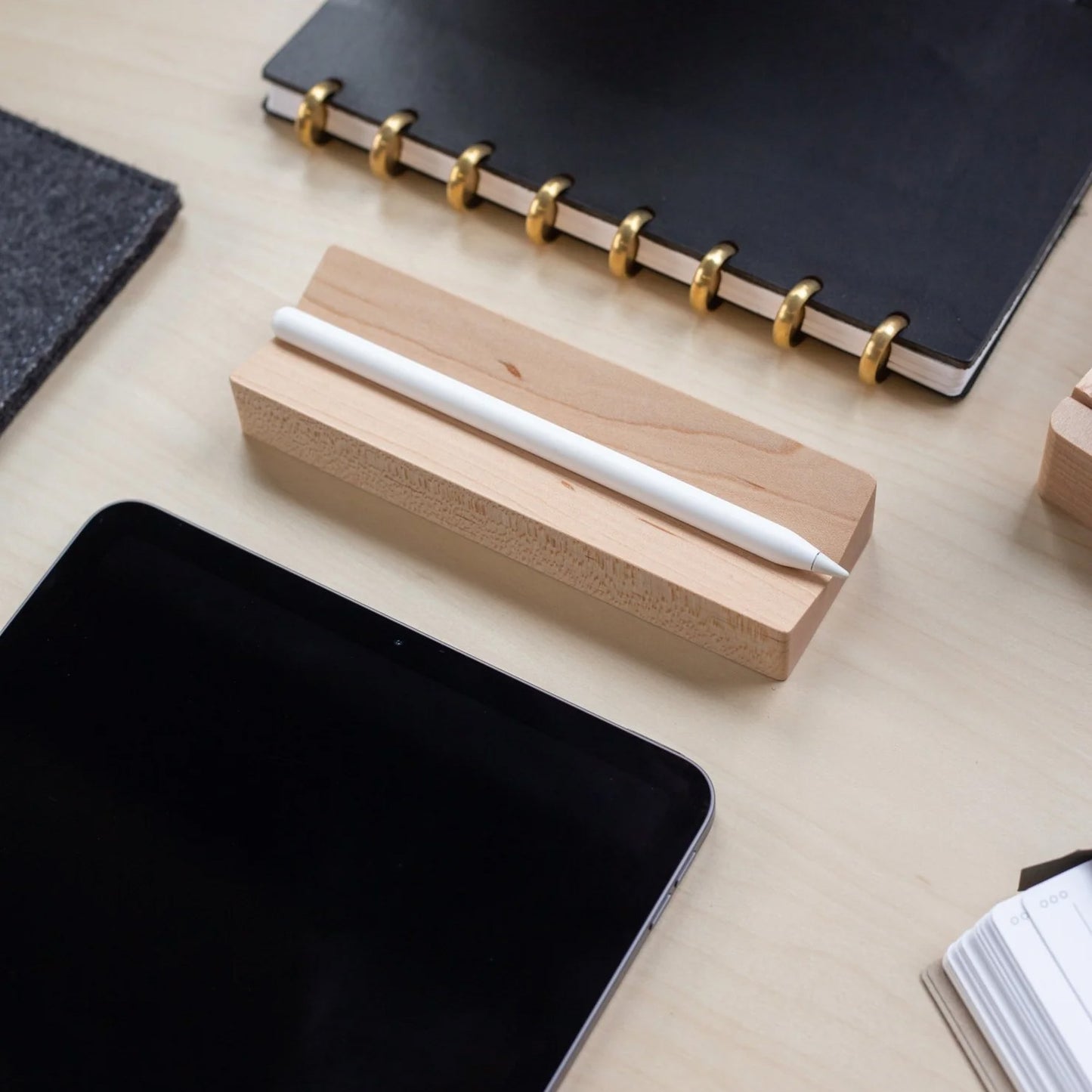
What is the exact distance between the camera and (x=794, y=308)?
533 millimetres

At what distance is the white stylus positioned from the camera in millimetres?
465

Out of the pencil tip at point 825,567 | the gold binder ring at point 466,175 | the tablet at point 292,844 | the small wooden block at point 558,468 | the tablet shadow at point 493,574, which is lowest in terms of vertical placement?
the tablet at point 292,844

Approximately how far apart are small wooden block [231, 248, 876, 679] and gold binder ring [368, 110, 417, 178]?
81 millimetres

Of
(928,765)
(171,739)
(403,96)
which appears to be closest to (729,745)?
(928,765)

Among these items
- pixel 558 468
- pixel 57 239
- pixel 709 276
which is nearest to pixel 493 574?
pixel 558 468

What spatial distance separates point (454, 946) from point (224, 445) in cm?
23

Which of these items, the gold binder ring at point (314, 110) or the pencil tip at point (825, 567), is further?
the gold binder ring at point (314, 110)

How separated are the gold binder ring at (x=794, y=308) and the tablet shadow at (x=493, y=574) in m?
0.14

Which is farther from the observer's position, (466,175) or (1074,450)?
(466,175)

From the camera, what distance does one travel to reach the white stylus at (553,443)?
46 cm

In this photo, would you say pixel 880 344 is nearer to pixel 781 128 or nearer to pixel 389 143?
pixel 781 128

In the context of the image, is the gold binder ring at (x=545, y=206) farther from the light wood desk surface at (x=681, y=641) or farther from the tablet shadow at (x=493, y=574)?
the tablet shadow at (x=493, y=574)

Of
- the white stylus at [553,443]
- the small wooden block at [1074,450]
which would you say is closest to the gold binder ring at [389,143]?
the white stylus at [553,443]

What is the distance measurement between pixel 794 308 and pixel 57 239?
32 cm
